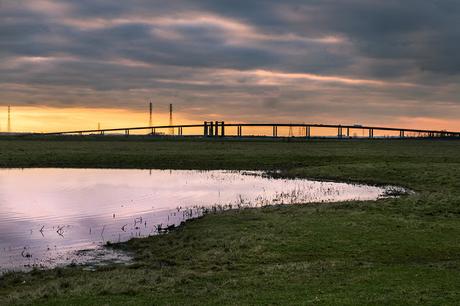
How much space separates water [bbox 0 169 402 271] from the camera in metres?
25.4

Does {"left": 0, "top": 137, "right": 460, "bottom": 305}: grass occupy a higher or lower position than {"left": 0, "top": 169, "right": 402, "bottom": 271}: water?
higher

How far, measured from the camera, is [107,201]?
137 feet

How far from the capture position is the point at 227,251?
77.6 feet

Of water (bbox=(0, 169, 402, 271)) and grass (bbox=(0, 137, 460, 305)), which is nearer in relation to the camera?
grass (bbox=(0, 137, 460, 305))

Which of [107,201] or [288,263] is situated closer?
[288,263]

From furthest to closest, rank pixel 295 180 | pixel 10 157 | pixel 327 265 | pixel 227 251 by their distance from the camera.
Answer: pixel 10 157 → pixel 295 180 → pixel 227 251 → pixel 327 265

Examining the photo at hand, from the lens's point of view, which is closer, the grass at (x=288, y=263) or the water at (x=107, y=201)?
the grass at (x=288, y=263)

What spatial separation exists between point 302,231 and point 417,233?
6.24 meters

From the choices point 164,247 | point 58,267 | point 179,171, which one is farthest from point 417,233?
point 179,171

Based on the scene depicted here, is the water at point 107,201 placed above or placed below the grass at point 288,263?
below

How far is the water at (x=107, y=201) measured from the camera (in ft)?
83.3

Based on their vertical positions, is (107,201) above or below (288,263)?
below

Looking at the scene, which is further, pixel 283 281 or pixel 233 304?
pixel 283 281

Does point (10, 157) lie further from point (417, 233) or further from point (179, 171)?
point (417, 233)
